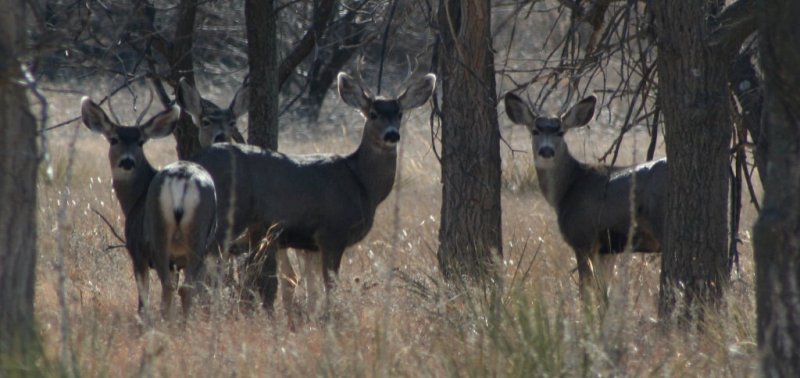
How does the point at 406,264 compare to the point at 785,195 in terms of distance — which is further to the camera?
the point at 406,264

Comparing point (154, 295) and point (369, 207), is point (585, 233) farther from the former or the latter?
point (154, 295)

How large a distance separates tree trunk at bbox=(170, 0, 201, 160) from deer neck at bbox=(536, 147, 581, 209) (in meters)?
2.69

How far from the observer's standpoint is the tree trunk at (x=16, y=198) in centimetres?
406

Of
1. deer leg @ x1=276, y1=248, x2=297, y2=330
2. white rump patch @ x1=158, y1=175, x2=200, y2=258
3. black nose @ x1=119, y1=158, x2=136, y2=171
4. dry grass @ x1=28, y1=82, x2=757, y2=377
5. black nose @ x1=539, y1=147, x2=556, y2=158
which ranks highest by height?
black nose @ x1=539, y1=147, x2=556, y2=158

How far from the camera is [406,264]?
906cm

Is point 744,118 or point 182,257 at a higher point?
point 744,118

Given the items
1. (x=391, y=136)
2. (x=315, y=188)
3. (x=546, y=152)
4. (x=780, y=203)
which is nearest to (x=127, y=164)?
(x=315, y=188)

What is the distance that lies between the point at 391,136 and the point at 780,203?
5547mm

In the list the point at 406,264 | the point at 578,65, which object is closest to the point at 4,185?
the point at 578,65

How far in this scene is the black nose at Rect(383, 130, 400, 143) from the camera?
9.17 metres

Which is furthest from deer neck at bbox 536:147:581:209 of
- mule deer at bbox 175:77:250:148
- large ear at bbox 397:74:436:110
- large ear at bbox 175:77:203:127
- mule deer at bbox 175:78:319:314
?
large ear at bbox 175:77:203:127

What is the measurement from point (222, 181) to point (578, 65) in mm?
2471

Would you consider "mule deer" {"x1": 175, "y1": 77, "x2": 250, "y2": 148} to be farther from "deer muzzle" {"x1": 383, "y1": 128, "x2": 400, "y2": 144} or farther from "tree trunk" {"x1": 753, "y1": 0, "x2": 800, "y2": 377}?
"tree trunk" {"x1": 753, "y1": 0, "x2": 800, "y2": 377}

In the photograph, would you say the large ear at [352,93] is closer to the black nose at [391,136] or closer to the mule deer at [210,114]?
the black nose at [391,136]
